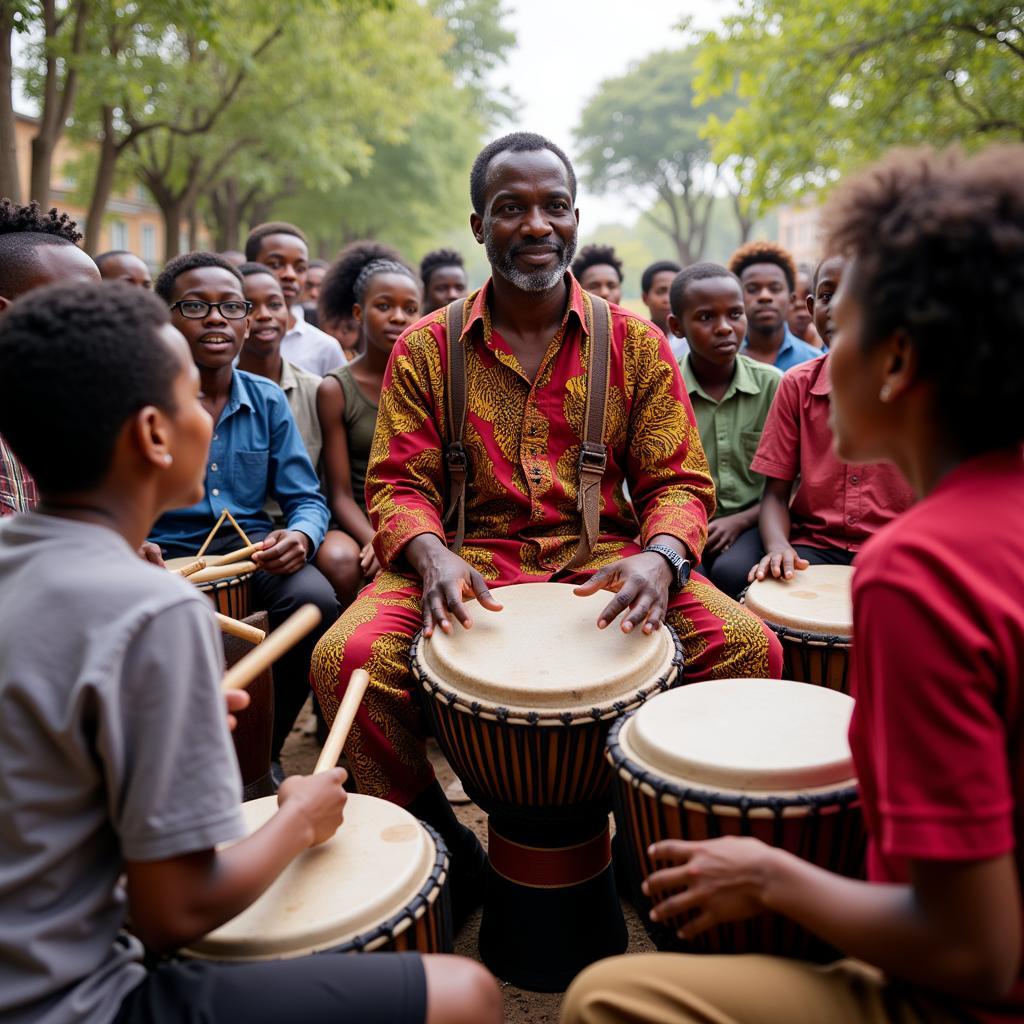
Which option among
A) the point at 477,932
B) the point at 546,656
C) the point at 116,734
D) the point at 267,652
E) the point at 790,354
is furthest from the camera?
the point at 790,354

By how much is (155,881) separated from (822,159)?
12.4 meters

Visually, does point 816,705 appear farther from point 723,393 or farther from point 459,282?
point 459,282

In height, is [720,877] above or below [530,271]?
below

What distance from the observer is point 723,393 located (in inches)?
179

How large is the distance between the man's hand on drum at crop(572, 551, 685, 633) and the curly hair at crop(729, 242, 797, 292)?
147 inches

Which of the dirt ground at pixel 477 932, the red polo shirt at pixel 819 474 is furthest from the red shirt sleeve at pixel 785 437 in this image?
the dirt ground at pixel 477 932

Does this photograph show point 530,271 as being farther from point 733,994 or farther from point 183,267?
point 733,994

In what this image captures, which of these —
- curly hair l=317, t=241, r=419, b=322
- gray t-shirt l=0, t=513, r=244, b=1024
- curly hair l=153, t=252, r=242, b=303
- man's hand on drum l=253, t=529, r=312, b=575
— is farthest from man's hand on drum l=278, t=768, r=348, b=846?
curly hair l=317, t=241, r=419, b=322

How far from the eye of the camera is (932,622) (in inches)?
45.7

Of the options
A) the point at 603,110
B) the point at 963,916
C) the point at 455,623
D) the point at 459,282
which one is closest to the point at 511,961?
the point at 455,623

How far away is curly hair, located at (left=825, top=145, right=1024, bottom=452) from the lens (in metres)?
1.15

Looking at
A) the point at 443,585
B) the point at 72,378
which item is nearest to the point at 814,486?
the point at 443,585

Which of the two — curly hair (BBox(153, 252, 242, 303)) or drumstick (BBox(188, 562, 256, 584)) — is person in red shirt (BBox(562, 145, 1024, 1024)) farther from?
curly hair (BBox(153, 252, 242, 303))

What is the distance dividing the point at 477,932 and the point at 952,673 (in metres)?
2.01
